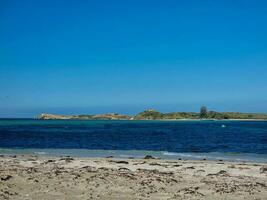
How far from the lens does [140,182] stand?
555 inches

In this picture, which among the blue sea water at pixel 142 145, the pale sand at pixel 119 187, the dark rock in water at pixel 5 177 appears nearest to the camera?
the pale sand at pixel 119 187

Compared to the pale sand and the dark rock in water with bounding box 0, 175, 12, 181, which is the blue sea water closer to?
the pale sand

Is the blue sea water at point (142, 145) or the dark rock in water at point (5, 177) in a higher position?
the dark rock in water at point (5, 177)

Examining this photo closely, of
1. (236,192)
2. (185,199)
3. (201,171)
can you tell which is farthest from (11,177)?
(201,171)

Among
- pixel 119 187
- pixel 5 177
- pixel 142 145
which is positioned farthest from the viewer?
pixel 142 145

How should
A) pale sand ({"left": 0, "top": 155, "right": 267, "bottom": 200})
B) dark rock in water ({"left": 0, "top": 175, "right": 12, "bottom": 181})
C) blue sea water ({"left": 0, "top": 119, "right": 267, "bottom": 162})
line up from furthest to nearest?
blue sea water ({"left": 0, "top": 119, "right": 267, "bottom": 162}) < dark rock in water ({"left": 0, "top": 175, "right": 12, "bottom": 181}) < pale sand ({"left": 0, "top": 155, "right": 267, "bottom": 200})

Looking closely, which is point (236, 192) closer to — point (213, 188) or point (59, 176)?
point (213, 188)

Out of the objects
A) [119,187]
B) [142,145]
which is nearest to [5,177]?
[119,187]

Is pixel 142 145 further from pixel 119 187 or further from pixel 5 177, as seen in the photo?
pixel 119 187

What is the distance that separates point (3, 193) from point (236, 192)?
700cm

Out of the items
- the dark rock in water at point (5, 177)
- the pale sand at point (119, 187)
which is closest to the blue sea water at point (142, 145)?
the pale sand at point (119, 187)

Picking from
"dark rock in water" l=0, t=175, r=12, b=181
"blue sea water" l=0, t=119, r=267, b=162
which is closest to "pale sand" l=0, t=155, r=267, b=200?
"dark rock in water" l=0, t=175, r=12, b=181

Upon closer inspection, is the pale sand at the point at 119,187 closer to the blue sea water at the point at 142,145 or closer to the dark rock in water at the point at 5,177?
the dark rock in water at the point at 5,177

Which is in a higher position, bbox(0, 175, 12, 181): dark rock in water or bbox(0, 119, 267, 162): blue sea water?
bbox(0, 175, 12, 181): dark rock in water
